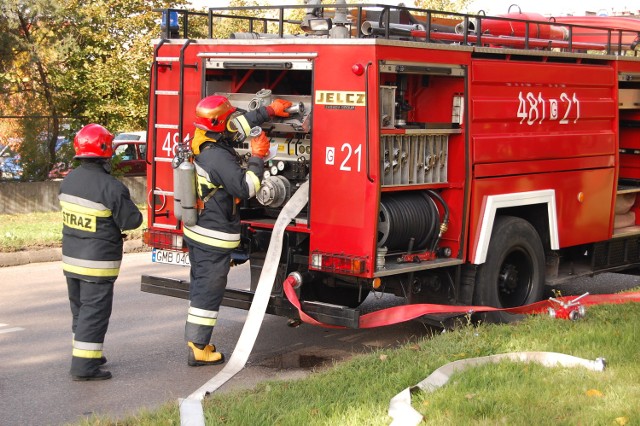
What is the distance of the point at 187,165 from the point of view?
705 centimetres

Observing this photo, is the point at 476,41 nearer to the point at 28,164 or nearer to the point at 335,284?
the point at 335,284

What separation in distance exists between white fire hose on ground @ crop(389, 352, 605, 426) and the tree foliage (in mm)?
12631

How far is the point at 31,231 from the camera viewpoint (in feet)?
43.9

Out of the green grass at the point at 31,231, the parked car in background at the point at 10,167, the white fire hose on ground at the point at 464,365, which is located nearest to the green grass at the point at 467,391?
the white fire hose on ground at the point at 464,365

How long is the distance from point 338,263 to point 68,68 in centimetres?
1241

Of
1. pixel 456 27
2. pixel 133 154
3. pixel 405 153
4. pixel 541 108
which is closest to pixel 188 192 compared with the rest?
pixel 405 153

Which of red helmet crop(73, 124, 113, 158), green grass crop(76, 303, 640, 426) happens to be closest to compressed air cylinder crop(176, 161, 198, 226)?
red helmet crop(73, 124, 113, 158)

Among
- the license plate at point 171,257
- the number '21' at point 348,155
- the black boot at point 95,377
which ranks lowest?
the black boot at point 95,377

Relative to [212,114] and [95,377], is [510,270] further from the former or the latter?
[95,377]

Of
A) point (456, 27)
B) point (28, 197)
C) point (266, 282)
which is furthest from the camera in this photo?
point (28, 197)

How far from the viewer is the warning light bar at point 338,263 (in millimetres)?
6883

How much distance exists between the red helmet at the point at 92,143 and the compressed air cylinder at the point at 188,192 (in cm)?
56

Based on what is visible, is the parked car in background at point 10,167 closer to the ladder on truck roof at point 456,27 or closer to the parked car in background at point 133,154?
the parked car in background at point 133,154

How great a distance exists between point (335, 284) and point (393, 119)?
1.32 metres
